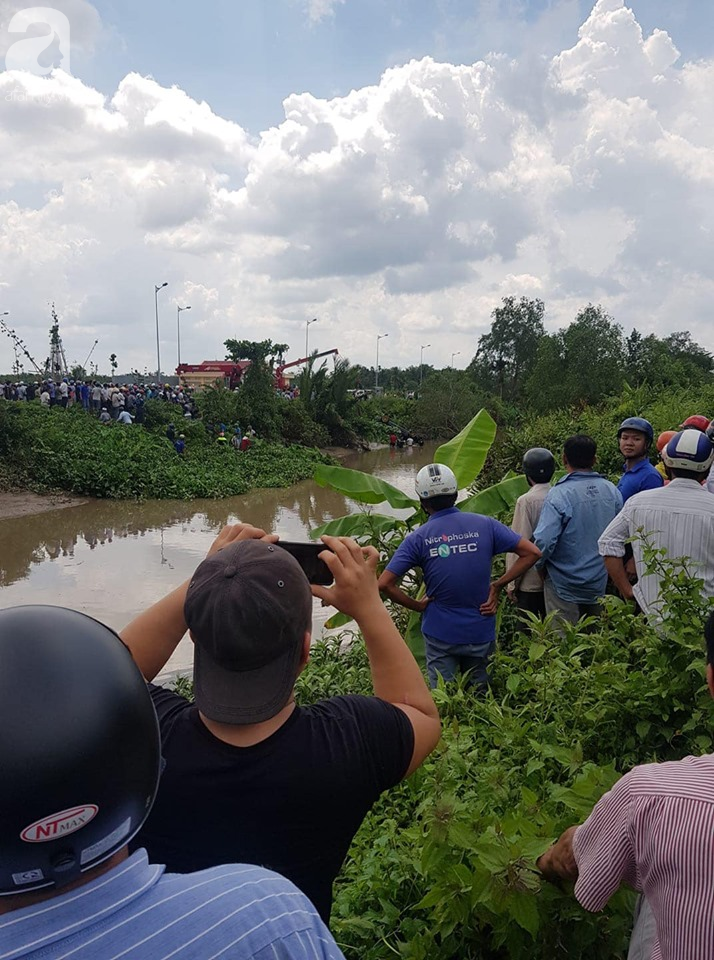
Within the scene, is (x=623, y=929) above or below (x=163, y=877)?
below

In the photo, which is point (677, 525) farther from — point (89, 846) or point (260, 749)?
point (89, 846)

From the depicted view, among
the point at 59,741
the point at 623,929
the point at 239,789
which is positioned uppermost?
the point at 59,741

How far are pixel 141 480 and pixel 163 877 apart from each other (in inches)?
880

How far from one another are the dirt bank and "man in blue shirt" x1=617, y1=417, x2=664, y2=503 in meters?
17.3

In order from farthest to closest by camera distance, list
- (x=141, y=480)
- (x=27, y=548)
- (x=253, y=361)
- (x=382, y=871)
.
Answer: (x=253, y=361) → (x=141, y=480) → (x=27, y=548) → (x=382, y=871)

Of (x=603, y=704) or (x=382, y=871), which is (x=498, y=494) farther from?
(x=382, y=871)

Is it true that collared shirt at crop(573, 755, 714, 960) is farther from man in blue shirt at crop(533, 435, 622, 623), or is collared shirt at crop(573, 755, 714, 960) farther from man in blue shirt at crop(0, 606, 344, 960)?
man in blue shirt at crop(533, 435, 622, 623)

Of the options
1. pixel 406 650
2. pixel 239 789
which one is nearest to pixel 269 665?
pixel 239 789

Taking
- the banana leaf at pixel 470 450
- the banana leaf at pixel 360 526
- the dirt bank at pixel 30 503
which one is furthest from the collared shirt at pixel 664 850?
the dirt bank at pixel 30 503

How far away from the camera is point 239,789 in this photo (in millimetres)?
1378

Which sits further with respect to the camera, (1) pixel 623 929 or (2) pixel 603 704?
(2) pixel 603 704

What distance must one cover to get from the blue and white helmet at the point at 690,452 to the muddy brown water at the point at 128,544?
561 cm

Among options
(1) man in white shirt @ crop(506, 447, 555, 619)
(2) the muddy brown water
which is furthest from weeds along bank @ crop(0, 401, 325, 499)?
(1) man in white shirt @ crop(506, 447, 555, 619)

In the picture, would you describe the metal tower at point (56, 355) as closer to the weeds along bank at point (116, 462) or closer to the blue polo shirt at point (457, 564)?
the weeds along bank at point (116, 462)
